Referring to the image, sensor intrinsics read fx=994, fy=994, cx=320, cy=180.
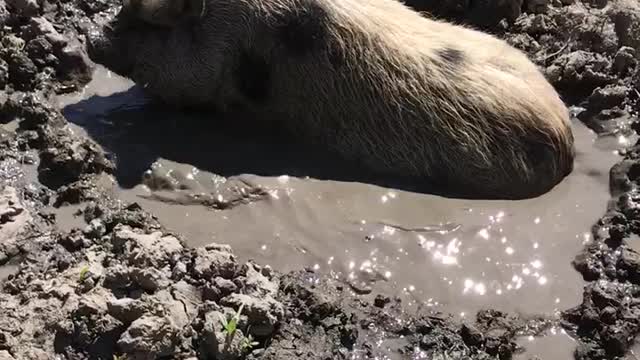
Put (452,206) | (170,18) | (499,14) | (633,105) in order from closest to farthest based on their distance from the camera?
1. (452,206)
2. (170,18)
3. (633,105)
4. (499,14)

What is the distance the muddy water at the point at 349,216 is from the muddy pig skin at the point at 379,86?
162mm

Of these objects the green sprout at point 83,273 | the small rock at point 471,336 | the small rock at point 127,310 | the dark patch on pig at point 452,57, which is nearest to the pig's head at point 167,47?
the dark patch on pig at point 452,57

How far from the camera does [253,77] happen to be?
575 centimetres

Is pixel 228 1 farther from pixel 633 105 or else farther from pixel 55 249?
pixel 633 105

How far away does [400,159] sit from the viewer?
5535 millimetres

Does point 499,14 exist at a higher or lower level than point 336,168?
higher

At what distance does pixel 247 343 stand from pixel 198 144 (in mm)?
1721

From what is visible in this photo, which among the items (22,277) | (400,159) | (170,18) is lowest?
(22,277)

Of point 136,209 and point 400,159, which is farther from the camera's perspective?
point 400,159

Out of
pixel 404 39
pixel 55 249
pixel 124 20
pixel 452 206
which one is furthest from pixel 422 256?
pixel 124 20

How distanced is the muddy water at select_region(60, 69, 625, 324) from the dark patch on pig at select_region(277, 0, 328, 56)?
593 mm

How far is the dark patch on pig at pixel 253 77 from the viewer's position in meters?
5.69

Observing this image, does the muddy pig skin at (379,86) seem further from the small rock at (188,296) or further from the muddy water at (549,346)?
the small rock at (188,296)

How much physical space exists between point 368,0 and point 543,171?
1.42 meters
